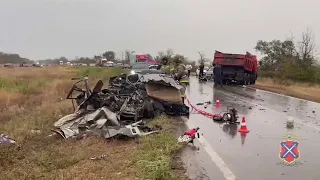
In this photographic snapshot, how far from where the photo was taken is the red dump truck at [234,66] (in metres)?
28.9

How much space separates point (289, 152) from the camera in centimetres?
709

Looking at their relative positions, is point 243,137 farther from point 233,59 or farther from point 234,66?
point 234,66

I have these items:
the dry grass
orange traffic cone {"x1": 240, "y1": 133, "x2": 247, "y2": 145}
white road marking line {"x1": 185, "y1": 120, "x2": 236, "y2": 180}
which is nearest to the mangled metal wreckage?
white road marking line {"x1": 185, "y1": 120, "x2": 236, "y2": 180}

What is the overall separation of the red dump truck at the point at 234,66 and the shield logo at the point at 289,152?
70.4ft

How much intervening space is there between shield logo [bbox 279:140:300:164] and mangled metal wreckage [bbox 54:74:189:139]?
3.03 metres

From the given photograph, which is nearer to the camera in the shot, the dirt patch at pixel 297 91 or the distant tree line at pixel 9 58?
the dirt patch at pixel 297 91

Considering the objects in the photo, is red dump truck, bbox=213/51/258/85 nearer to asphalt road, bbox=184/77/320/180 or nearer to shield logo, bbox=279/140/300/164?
asphalt road, bbox=184/77/320/180

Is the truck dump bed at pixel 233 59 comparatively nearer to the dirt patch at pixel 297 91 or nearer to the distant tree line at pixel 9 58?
the dirt patch at pixel 297 91

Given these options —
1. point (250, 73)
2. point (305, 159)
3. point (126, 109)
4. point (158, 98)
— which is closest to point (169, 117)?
point (158, 98)

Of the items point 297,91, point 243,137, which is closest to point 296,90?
point 297,91

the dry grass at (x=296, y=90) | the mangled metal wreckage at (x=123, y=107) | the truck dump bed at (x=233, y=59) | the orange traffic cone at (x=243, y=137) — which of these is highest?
the truck dump bed at (x=233, y=59)

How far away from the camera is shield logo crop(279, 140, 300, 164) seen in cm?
675

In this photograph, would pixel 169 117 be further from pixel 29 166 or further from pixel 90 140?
pixel 29 166

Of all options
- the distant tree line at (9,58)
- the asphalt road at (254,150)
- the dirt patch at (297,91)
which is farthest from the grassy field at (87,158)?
the distant tree line at (9,58)
